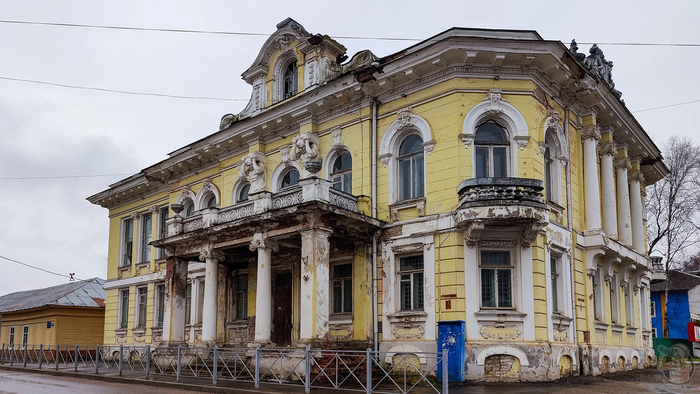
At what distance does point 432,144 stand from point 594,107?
648 centimetres

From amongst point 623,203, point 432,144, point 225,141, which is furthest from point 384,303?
point 623,203

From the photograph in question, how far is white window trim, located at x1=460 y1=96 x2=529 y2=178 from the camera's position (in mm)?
16828

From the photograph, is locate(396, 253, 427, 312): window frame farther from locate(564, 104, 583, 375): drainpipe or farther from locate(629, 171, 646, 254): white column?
locate(629, 171, 646, 254): white column

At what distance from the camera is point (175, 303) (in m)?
21.1

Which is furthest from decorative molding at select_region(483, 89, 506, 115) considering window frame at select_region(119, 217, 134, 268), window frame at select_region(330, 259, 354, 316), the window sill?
window frame at select_region(119, 217, 134, 268)

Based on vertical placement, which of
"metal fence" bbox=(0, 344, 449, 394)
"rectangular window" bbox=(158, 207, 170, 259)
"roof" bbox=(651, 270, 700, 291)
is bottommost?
"metal fence" bbox=(0, 344, 449, 394)

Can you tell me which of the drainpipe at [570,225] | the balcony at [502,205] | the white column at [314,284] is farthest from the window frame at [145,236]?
the drainpipe at [570,225]

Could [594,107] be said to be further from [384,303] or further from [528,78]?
[384,303]

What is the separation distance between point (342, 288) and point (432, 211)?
13.1ft

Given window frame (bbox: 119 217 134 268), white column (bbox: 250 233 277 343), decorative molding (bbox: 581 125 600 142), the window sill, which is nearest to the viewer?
the window sill

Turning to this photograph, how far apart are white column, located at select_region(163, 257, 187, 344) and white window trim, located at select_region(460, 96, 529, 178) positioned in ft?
35.3

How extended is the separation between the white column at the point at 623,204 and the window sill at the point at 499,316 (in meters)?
8.50

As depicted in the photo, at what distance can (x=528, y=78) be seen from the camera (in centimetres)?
1706

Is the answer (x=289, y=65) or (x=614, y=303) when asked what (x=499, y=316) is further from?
(x=289, y=65)
